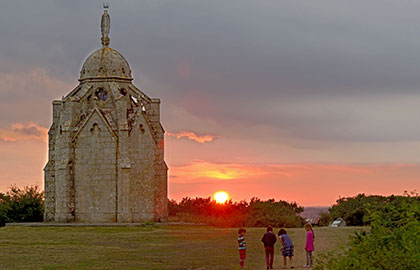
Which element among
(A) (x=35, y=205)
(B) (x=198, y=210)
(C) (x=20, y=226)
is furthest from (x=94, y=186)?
(B) (x=198, y=210)

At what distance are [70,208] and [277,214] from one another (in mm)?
16129

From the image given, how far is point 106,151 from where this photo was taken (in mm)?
49219

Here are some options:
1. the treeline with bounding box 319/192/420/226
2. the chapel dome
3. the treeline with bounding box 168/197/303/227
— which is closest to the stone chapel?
the chapel dome

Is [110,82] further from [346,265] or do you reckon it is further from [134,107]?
[346,265]

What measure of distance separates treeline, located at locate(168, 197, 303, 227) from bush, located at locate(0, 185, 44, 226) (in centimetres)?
1009

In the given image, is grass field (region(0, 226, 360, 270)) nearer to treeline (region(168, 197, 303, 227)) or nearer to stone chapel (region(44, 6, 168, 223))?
stone chapel (region(44, 6, 168, 223))

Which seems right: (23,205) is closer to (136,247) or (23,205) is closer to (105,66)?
(105,66)

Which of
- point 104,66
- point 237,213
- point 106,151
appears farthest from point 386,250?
point 237,213

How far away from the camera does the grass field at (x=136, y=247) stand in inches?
1073

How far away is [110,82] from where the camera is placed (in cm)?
5119

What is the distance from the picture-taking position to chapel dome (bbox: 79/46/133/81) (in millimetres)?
51281

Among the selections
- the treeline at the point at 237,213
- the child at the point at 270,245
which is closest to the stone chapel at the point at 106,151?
the treeline at the point at 237,213

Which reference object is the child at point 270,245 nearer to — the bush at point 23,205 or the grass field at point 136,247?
the grass field at point 136,247

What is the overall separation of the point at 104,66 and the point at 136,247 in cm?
2025
